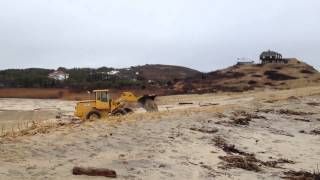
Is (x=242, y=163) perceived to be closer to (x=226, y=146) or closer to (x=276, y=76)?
(x=226, y=146)

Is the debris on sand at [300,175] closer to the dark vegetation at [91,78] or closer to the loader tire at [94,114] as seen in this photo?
the loader tire at [94,114]

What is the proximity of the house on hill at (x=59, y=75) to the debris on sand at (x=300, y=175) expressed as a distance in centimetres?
5299

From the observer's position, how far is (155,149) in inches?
623

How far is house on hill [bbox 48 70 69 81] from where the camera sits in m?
66.9

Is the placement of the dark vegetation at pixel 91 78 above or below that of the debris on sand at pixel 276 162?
above

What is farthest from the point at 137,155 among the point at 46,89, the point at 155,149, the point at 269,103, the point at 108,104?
the point at 46,89

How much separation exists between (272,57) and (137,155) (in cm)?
6141

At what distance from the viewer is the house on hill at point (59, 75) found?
220ft

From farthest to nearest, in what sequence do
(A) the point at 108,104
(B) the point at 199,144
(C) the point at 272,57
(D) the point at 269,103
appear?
1. (C) the point at 272,57
2. (D) the point at 269,103
3. (A) the point at 108,104
4. (B) the point at 199,144

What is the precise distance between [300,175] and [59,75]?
5732 centimetres

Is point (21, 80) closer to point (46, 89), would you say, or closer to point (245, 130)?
point (46, 89)

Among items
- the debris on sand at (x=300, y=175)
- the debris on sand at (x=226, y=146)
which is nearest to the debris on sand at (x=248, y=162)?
the debris on sand at (x=226, y=146)

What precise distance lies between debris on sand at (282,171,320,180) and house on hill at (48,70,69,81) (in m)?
53.0

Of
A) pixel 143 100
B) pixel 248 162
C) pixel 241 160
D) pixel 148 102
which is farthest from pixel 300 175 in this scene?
pixel 143 100
